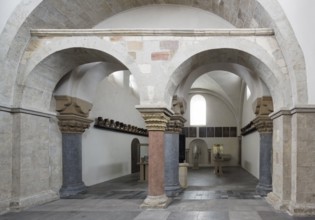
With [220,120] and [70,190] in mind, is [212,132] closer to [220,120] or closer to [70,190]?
[220,120]

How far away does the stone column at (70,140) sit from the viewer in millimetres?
7840

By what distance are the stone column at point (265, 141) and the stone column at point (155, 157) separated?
10.0 ft

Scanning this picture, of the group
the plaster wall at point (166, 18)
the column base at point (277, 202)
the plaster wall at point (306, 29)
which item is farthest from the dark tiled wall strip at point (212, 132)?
the plaster wall at point (306, 29)

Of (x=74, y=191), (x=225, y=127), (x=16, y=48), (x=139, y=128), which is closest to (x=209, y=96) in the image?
(x=225, y=127)

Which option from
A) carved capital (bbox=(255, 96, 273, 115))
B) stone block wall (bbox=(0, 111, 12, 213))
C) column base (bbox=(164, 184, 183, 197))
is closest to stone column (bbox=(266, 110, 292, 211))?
carved capital (bbox=(255, 96, 273, 115))

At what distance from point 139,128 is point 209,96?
701cm

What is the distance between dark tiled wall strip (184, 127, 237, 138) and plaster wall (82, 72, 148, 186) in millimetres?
6444

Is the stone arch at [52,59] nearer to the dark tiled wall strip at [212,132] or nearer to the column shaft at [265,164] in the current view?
the column shaft at [265,164]

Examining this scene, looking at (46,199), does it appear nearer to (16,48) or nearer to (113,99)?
(16,48)

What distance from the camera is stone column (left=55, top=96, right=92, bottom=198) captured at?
7.84 metres

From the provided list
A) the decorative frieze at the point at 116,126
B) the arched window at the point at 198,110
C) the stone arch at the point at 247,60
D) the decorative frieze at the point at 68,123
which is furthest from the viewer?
the arched window at the point at 198,110

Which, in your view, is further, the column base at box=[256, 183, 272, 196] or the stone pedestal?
the stone pedestal

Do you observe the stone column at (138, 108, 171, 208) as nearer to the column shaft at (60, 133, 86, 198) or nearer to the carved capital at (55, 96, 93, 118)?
the carved capital at (55, 96, 93, 118)

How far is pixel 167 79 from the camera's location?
6.38 m
